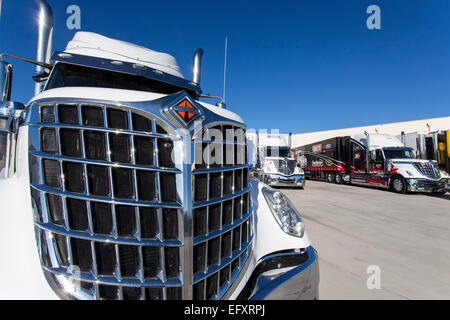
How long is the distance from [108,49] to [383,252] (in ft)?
16.4

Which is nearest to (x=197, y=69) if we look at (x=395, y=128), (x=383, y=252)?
(x=383, y=252)

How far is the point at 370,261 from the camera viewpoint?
11.0 feet

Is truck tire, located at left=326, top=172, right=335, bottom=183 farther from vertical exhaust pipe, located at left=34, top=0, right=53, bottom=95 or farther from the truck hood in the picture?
the truck hood

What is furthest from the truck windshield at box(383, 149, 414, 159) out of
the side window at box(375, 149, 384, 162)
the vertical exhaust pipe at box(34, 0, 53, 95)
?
the vertical exhaust pipe at box(34, 0, 53, 95)

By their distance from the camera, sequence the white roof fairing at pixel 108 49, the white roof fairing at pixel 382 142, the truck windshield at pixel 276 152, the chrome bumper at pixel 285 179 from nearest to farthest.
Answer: the white roof fairing at pixel 108 49 < the chrome bumper at pixel 285 179 < the white roof fairing at pixel 382 142 < the truck windshield at pixel 276 152

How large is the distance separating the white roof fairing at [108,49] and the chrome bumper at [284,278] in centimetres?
256

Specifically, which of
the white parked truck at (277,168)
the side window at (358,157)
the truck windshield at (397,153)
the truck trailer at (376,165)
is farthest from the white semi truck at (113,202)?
the side window at (358,157)

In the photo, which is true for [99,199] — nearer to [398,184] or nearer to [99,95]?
[99,95]

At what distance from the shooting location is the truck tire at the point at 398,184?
1147 cm

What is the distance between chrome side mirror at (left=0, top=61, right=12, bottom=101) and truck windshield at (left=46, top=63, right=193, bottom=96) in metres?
0.41

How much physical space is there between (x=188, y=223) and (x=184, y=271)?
0.92ft

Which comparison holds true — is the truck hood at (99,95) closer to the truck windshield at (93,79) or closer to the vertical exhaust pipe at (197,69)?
the truck windshield at (93,79)
